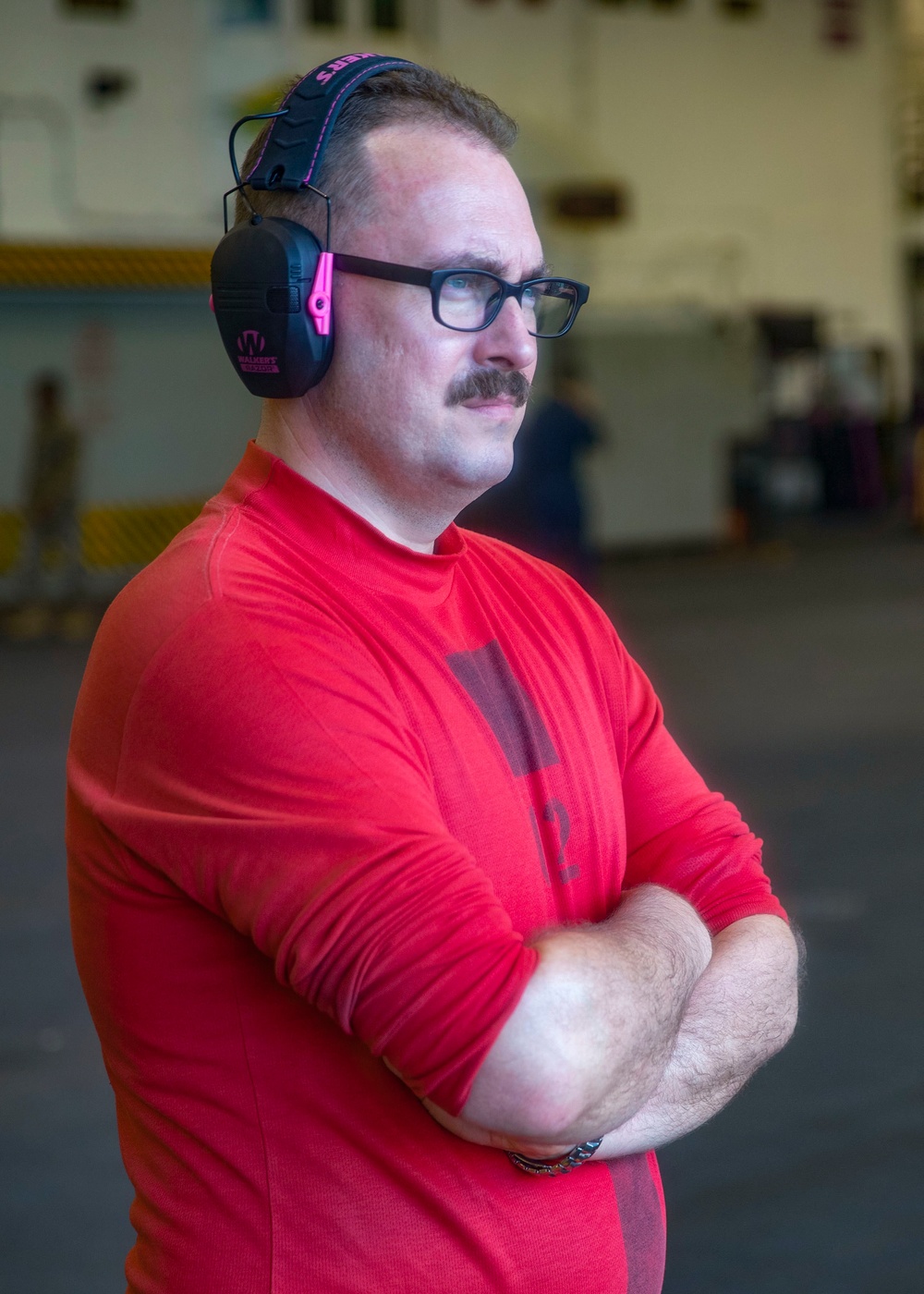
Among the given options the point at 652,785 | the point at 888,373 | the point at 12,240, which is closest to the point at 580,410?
the point at 12,240

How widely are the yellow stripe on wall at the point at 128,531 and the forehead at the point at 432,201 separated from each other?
11709mm

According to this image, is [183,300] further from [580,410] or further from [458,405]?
[458,405]

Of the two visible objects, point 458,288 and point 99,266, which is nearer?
point 458,288

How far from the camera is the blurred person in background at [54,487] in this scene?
10734mm

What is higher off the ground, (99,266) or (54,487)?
(99,266)

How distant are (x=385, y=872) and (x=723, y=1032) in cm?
48

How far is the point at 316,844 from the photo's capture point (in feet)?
3.67

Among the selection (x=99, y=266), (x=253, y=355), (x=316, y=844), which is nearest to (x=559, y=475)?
(x=99, y=266)

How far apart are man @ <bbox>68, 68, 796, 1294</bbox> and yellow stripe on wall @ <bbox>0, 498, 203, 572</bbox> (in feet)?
38.3

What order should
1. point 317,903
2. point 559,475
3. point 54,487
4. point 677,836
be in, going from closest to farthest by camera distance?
point 317,903 → point 677,836 → point 559,475 → point 54,487

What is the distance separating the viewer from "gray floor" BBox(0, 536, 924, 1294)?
Result: 117 inches

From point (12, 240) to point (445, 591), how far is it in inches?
486

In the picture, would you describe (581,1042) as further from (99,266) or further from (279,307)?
(99,266)

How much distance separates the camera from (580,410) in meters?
10.8
